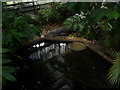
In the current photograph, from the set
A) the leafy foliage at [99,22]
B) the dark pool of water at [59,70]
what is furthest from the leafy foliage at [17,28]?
the dark pool of water at [59,70]

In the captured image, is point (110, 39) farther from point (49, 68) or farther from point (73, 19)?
point (49, 68)

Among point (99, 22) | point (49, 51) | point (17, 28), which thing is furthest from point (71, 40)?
point (17, 28)

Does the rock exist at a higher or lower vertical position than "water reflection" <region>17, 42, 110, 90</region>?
higher

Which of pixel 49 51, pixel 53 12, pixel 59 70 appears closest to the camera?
pixel 59 70

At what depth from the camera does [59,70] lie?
3465 millimetres

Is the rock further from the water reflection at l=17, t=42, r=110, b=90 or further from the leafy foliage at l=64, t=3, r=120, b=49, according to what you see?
the leafy foliage at l=64, t=3, r=120, b=49

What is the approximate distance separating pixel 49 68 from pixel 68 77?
21.6 inches

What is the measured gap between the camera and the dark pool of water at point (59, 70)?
3.00 metres

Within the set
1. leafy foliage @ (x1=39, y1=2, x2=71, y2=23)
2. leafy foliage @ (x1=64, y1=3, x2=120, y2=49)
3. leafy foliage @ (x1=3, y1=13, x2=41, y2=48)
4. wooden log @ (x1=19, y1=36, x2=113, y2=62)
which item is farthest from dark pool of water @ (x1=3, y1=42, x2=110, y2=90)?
leafy foliage @ (x1=39, y1=2, x2=71, y2=23)

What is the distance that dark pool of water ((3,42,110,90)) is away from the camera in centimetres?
300

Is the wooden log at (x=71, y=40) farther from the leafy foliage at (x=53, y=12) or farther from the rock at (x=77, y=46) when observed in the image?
the leafy foliage at (x=53, y=12)

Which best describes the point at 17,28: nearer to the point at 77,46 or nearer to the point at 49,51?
the point at 49,51

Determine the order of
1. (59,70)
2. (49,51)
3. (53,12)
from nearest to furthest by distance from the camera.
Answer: (59,70) < (49,51) < (53,12)

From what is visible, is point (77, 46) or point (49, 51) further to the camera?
point (77, 46)
